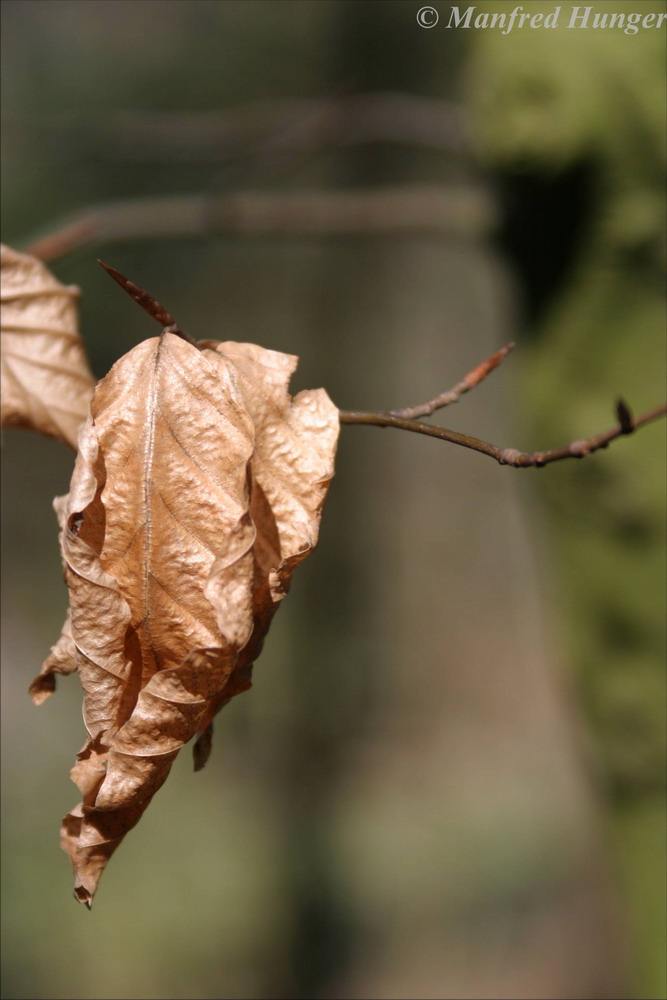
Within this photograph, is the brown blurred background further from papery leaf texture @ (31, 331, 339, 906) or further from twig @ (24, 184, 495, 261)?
papery leaf texture @ (31, 331, 339, 906)

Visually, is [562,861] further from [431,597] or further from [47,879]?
[47,879]

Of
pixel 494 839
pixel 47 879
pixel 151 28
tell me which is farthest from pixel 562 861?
pixel 151 28

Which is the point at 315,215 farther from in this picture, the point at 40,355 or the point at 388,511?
the point at 388,511

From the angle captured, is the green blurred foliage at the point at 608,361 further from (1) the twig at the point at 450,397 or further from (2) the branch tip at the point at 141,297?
(2) the branch tip at the point at 141,297

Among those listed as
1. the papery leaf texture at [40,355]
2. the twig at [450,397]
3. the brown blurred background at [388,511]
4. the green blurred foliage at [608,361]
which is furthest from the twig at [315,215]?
the twig at [450,397]

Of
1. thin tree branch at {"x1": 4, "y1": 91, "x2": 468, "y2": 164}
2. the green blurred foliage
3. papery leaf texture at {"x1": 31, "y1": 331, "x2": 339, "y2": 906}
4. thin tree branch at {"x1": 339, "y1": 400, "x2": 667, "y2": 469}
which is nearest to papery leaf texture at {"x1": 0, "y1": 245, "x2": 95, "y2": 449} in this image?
papery leaf texture at {"x1": 31, "y1": 331, "x2": 339, "y2": 906}

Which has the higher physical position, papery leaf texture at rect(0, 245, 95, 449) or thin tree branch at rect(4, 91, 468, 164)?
thin tree branch at rect(4, 91, 468, 164)
